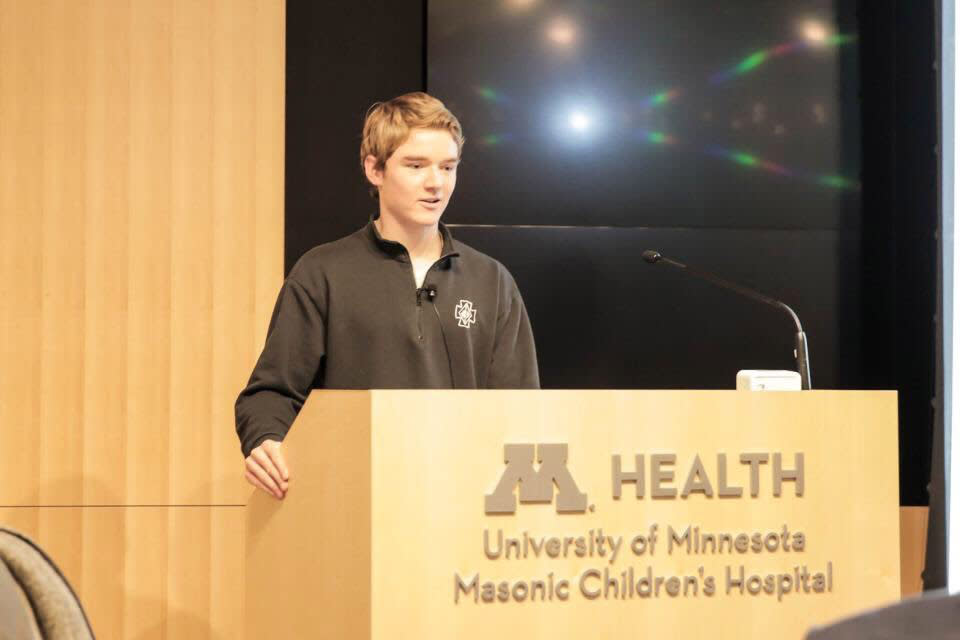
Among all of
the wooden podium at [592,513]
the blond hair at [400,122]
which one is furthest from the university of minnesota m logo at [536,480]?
the blond hair at [400,122]

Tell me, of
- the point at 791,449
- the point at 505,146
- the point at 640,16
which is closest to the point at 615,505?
the point at 791,449

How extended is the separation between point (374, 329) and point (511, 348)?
346mm

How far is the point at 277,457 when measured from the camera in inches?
83.7

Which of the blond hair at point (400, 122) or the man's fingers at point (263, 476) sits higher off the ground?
the blond hair at point (400, 122)

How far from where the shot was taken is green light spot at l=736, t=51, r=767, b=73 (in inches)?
156

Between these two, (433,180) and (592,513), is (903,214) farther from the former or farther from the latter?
(592,513)

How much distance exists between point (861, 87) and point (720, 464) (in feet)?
8.27

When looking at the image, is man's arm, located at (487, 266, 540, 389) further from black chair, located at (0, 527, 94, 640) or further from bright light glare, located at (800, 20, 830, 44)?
bright light glare, located at (800, 20, 830, 44)

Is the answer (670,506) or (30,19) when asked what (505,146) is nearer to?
(30,19)

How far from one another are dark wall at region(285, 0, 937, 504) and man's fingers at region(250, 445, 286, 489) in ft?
5.64

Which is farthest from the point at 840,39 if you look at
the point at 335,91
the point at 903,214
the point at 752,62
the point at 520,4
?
the point at 335,91

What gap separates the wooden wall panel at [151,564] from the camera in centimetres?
373

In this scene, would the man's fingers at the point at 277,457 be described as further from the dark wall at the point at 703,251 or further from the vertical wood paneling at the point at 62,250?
the vertical wood paneling at the point at 62,250

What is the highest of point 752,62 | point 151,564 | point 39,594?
point 752,62
